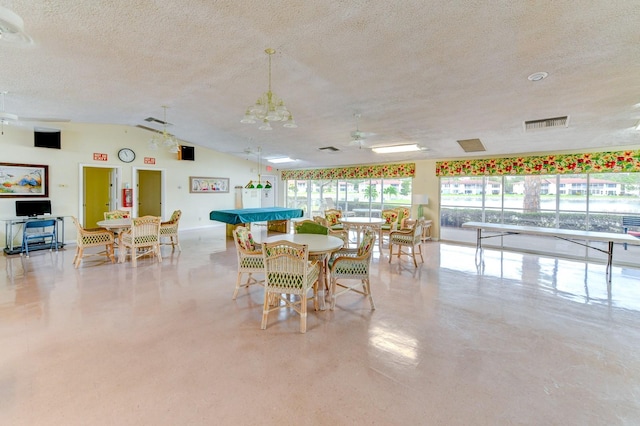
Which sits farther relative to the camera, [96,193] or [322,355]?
[96,193]

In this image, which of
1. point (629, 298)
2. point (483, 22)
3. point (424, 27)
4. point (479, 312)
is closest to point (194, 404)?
point (479, 312)

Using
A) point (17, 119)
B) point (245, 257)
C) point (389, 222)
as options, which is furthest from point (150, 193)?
point (389, 222)

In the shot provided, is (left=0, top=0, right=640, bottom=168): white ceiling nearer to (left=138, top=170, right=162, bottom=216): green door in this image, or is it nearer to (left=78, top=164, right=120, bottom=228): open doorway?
(left=78, top=164, right=120, bottom=228): open doorway

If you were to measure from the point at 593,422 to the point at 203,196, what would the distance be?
969 centimetres

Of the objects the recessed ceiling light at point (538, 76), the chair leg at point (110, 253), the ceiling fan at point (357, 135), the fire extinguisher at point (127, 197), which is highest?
the recessed ceiling light at point (538, 76)

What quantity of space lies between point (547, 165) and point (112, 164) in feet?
Answer: 34.0

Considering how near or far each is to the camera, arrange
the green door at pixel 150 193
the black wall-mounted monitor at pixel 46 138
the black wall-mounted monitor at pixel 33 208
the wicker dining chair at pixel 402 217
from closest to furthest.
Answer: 1. the black wall-mounted monitor at pixel 33 208
2. the black wall-mounted monitor at pixel 46 138
3. the wicker dining chair at pixel 402 217
4. the green door at pixel 150 193

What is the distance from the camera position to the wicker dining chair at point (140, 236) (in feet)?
16.8

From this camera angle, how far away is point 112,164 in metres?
7.55

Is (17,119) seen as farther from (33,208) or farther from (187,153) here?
(187,153)

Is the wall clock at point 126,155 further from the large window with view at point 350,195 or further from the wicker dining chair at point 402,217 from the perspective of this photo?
the wicker dining chair at point 402,217

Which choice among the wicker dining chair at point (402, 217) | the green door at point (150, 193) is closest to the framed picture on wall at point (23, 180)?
the green door at point (150, 193)

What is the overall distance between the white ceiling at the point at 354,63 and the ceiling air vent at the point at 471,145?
450 mm

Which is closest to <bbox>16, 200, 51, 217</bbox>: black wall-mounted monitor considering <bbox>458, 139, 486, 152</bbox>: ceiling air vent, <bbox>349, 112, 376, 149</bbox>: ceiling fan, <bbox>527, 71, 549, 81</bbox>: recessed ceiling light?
<bbox>349, 112, 376, 149</bbox>: ceiling fan
